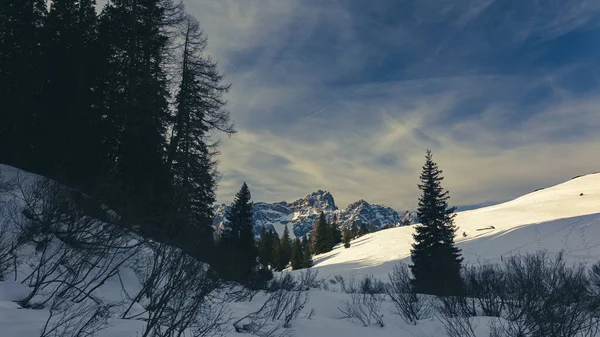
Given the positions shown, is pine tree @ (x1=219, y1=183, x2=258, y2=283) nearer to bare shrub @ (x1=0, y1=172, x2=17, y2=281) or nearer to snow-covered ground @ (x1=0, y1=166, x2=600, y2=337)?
snow-covered ground @ (x1=0, y1=166, x2=600, y2=337)

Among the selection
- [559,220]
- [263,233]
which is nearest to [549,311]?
[559,220]

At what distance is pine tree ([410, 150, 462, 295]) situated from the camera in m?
27.6

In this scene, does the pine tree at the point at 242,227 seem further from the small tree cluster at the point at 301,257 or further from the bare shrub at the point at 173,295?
the small tree cluster at the point at 301,257

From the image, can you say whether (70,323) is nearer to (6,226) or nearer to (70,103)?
(6,226)

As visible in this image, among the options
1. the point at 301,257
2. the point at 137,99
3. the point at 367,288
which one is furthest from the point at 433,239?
the point at 301,257

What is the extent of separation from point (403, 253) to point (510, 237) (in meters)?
13.0

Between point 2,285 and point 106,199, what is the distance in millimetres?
6023

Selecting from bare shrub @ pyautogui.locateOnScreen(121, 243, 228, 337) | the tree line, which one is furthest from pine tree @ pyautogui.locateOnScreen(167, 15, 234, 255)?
bare shrub @ pyautogui.locateOnScreen(121, 243, 228, 337)

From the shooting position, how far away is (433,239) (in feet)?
98.0

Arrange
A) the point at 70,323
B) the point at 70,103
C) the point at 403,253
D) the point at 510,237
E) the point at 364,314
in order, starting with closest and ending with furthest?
the point at 70,323, the point at 364,314, the point at 70,103, the point at 510,237, the point at 403,253

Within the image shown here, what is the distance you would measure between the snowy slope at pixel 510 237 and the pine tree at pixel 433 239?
1020 centimetres

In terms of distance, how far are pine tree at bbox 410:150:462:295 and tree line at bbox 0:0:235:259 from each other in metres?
18.5

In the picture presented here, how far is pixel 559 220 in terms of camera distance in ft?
152

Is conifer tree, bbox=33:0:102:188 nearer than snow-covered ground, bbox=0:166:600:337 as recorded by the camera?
No
